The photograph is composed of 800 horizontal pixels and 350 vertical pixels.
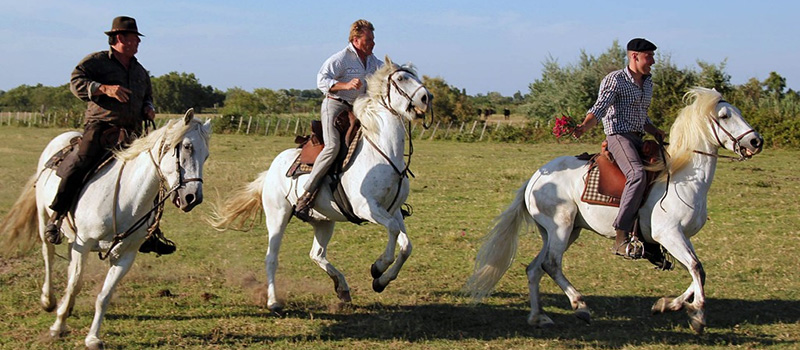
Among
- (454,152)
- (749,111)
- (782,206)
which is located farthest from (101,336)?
(749,111)

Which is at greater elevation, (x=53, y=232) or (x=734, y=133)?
(x=734, y=133)

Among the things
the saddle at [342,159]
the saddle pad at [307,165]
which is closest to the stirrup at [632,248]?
the saddle at [342,159]

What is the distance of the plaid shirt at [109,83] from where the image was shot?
20.5 ft

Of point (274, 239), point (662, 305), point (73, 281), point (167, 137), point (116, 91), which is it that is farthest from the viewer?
point (274, 239)

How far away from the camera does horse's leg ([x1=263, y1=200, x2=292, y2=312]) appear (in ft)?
24.2

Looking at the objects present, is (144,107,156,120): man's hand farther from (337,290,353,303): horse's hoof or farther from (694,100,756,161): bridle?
(694,100,756,161): bridle

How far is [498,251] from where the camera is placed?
291 inches

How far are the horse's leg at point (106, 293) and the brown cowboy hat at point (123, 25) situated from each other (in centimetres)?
176

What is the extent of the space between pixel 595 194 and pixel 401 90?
1967 millimetres

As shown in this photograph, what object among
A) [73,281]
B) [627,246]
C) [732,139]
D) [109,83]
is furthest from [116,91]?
[732,139]

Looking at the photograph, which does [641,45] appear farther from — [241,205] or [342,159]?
[241,205]

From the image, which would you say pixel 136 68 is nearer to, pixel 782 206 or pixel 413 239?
pixel 413 239

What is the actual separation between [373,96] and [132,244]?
2.50 m

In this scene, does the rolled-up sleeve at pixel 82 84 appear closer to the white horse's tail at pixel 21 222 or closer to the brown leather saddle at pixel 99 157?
the brown leather saddle at pixel 99 157
